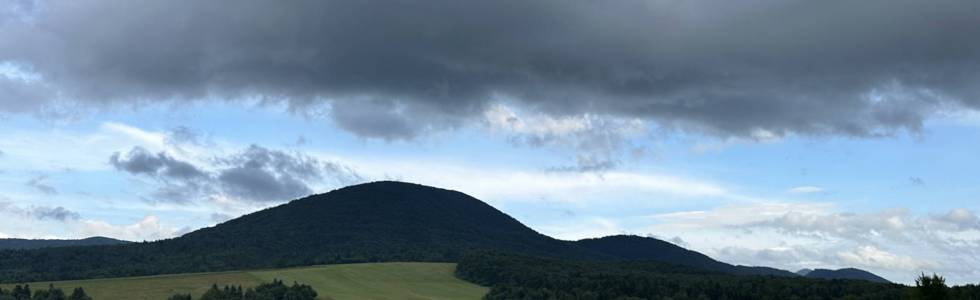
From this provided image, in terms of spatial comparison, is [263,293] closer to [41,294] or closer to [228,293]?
[228,293]

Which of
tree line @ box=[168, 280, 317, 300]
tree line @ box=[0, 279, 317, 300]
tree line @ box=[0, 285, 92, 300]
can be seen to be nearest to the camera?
tree line @ box=[0, 285, 92, 300]

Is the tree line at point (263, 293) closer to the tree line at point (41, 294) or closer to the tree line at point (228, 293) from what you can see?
the tree line at point (228, 293)

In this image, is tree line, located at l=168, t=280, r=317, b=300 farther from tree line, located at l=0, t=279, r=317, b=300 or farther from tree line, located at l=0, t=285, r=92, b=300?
tree line, located at l=0, t=285, r=92, b=300

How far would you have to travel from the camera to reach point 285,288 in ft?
615

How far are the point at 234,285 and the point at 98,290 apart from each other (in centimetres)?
2847

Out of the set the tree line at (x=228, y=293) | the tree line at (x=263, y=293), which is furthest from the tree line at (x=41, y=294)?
the tree line at (x=263, y=293)

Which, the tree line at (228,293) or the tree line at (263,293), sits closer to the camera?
the tree line at (228,293)

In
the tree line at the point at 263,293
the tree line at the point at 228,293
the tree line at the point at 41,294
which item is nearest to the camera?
the tree line at the point at 41,294

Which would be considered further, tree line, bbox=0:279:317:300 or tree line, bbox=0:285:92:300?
tree line, bbox=0:279:317:300

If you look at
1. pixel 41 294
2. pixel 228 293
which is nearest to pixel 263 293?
pixel 228 293

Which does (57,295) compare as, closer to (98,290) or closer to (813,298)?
(98,290)

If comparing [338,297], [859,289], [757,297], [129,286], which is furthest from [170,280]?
[859,289]

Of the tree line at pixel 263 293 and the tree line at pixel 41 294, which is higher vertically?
the tree line at pixel 263 293

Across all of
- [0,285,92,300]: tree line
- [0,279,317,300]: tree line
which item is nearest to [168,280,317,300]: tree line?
[0,279,317,300]: tree line
